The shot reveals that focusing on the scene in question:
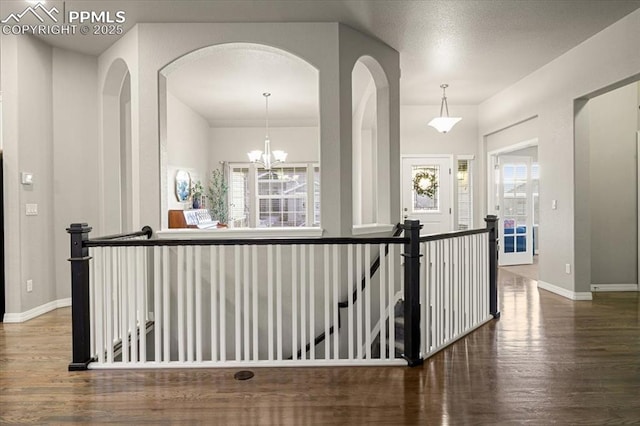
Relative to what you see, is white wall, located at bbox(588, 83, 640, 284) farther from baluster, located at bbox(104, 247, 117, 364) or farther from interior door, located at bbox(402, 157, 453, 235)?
baluster, located at bbox(104, 247, 117, 364)

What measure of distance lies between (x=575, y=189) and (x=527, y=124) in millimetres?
1756

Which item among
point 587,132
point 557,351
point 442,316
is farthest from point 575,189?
point 442,316

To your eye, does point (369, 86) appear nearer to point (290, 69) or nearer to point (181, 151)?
point (290, 69)

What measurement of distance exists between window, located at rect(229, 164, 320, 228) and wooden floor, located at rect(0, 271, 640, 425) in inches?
241

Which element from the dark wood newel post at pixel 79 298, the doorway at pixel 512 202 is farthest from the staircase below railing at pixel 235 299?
the doorway at pixel 512 202

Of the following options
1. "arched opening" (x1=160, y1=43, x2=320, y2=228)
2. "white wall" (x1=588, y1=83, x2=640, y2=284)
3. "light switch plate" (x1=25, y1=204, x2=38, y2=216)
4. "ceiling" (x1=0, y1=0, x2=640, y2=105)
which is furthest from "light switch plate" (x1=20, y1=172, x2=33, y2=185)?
"white wall" (x1=588, y1=83, x2=640, y2=284)

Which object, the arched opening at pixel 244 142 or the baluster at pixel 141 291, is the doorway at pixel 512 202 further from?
the baluster at pixel 141 291

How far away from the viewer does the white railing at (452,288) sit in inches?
134

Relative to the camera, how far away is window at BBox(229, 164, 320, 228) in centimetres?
973

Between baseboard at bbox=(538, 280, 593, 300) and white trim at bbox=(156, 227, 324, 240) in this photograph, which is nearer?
white trim at bbox=(156, 227, 324, 240)

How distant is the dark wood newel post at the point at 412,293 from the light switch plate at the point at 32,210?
3958 mm

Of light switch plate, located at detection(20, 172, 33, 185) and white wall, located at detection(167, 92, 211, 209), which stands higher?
white wall, located at detection(167, 92, 211, 209)

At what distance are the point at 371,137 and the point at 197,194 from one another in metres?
3.79

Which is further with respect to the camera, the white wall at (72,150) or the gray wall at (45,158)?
the white wall at (72,150)
